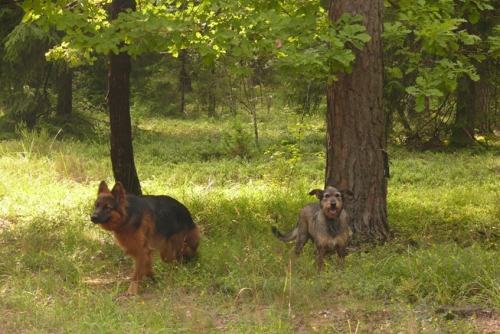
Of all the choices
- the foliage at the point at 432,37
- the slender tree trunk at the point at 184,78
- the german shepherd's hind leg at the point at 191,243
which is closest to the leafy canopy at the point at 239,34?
the foliage at the point at 432,37

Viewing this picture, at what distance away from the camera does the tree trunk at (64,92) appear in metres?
21.8

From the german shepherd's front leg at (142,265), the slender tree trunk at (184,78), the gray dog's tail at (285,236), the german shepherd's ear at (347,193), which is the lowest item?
the german shepherd's front leg at (142,265)

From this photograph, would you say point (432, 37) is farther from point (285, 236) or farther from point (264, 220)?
point (264, 220)

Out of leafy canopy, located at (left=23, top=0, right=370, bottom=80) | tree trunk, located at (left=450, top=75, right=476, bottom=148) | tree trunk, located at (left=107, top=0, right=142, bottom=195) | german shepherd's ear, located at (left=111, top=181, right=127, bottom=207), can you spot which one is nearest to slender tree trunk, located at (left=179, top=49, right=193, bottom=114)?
tree trunk, located at (left=450, top=75, right=476, bottom=148)

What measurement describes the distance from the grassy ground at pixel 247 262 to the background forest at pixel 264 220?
0.09 ft

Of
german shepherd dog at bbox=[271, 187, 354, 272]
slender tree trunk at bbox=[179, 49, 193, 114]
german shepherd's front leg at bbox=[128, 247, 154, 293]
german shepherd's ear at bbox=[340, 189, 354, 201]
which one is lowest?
german shepherd's front leg at bbox=[128, 247, 154, 293]

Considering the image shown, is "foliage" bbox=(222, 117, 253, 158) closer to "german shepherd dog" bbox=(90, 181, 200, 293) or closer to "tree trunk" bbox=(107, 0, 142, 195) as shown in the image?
"tree trunk" bbox=(107, 0, 142, 195)

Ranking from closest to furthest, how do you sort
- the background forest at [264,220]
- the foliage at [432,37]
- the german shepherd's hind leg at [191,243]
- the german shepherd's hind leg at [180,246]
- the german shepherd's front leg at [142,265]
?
the background forest at [264,220] < the german shepherd's front leg at [142,265] < the foliage at [432,37] < the german shepherd's hind leg at [180,246] < the german shepherd's hind leg at [191,243]

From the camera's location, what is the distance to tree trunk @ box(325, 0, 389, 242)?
27.4ft

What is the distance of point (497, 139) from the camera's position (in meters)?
18.9

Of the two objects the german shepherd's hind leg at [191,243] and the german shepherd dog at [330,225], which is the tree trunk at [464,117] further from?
the german shepherd's hind leg at [191,243]

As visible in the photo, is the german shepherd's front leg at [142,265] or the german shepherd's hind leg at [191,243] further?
the german shepherd's hind leg at [191,243]

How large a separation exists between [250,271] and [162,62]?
19049 mm

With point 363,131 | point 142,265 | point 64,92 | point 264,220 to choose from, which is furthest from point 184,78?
point 142,265
